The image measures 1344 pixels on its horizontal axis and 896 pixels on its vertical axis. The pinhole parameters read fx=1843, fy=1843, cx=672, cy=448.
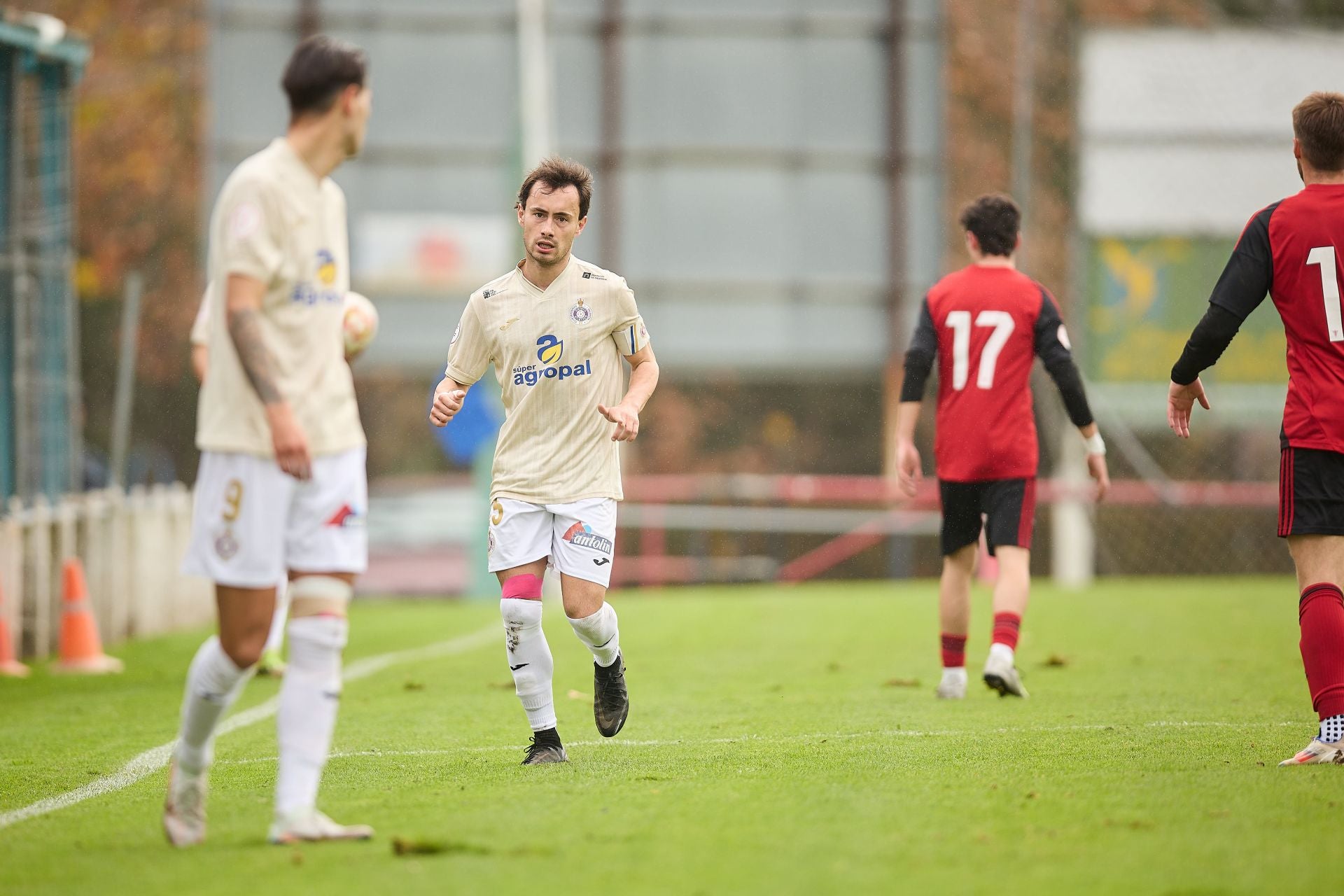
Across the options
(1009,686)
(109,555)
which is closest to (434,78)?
(109,555)

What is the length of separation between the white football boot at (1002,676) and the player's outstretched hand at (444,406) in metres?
3.15

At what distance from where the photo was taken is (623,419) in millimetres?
6285

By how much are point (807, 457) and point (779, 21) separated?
9.25 meters

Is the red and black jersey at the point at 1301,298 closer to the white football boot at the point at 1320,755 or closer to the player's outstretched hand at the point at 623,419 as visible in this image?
the white football boot at the point at 1320,755

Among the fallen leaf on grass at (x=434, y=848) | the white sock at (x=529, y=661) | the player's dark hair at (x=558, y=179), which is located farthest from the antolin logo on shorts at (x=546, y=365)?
the fallen leaf on grass at (x=434, y=848)

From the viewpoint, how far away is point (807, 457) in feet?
115

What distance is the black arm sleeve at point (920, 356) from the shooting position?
8766 millimetres

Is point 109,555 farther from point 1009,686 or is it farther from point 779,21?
point 779,21

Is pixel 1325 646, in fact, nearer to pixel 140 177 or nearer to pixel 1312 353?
pixel 1312 353

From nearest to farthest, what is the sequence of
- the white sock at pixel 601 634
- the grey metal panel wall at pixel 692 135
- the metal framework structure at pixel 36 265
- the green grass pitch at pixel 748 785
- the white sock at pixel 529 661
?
1. the green grass pitch at pixel 748 785
2. the white sock at pixel 529 661
3. the white sock at pixel 601 634
4. the metal framework structure at pixel 36 265
5. the grey metal panel wall at pixel 692 135

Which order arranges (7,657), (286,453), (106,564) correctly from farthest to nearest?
(106,564) → (7,657) → (286,453)

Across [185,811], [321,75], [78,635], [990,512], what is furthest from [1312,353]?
→ [78,635]

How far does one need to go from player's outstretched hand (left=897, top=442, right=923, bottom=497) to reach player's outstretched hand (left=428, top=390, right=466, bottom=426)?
2887 millimetres

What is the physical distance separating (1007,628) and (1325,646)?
2589 millimetres
